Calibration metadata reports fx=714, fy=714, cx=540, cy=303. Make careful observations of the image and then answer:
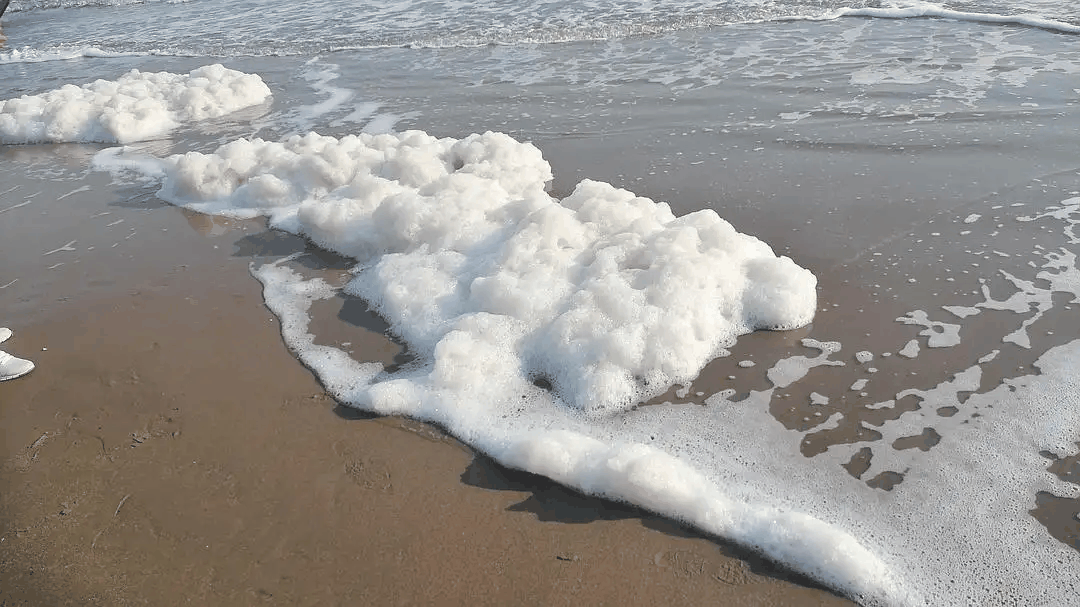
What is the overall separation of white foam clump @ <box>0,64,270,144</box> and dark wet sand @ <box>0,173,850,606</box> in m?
4.37

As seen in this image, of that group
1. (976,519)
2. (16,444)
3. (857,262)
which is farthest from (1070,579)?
(16,444)

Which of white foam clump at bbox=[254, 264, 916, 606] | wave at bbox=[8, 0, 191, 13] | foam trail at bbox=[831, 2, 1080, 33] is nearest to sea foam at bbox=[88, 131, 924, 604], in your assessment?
white foam clump at bbox=[254, 264, 916, 606]

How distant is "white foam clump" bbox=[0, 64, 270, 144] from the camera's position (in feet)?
24.0

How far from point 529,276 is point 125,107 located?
239 inches

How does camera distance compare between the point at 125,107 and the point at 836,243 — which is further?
the point at 125,107

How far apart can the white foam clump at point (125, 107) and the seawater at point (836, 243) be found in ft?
1.12

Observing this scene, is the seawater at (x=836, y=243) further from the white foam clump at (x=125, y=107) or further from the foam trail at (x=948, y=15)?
the white foam clump at (x=125, y=107)

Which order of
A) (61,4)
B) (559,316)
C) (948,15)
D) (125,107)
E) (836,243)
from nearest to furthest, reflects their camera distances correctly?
(559,316) → (836,243) → (125,107) → (948,15) → (61,4)

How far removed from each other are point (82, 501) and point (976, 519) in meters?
3.14

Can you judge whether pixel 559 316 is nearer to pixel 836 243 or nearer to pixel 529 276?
pixel 529 276

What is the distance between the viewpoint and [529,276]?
145 inches

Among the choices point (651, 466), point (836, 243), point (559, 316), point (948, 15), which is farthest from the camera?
point (948, 15)

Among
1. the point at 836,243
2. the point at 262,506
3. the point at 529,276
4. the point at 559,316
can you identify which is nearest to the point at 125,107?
the point at 529,276

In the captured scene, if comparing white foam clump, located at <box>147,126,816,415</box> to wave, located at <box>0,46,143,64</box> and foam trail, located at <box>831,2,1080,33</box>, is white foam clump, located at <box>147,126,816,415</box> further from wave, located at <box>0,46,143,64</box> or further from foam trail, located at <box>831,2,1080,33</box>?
wave, located at <box>0,46,143,64</box>
